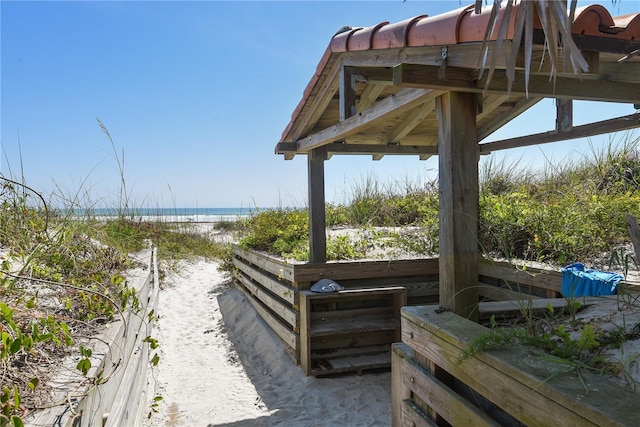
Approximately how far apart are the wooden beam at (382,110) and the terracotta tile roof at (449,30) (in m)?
0.29

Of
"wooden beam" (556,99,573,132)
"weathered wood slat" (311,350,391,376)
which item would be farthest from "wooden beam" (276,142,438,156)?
"weathered wood slat" (311,350,391,376)

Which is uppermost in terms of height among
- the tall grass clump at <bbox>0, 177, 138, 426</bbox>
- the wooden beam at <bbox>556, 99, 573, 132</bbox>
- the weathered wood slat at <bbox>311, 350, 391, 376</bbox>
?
the wooden beam at <bbox>556, 99, 573, 132</bbox>

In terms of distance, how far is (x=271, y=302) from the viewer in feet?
18.3

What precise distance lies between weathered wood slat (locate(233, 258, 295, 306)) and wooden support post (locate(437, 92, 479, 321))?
2.58 m

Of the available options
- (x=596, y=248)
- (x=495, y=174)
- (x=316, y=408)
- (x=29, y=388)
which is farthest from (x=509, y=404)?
(x=495, y=174)

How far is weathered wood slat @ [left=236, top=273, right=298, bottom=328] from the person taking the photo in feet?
15.6

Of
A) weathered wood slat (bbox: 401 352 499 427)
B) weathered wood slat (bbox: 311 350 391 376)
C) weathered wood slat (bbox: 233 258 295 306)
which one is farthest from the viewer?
weathered wood slat (bbox: 233 258 295 306)

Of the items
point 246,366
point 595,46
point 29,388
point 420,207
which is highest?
point 595,46

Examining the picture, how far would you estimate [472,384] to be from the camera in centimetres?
175

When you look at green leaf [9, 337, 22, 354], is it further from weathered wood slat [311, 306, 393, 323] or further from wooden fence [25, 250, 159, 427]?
weathered wood slat [311, 306, 393, 323]

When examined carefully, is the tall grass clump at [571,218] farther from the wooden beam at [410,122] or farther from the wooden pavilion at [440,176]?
the wooden beam at [410,122]

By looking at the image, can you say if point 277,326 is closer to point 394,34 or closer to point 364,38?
point 364,38

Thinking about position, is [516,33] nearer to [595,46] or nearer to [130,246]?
[595,46]

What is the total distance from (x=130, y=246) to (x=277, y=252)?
2.11 m
